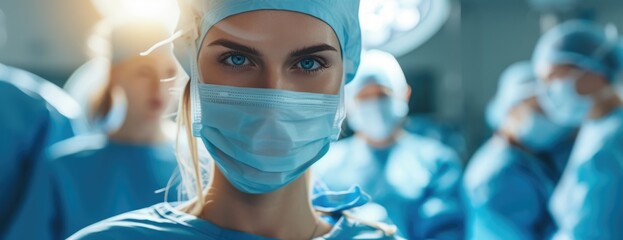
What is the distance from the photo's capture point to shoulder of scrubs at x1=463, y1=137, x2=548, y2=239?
10.7 feet

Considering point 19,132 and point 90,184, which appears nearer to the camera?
point 19,132

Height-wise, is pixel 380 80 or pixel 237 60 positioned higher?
pixel 237 60

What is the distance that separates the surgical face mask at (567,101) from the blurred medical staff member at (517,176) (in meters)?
→ 0.26

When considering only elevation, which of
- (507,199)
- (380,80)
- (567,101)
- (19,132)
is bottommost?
(507,199)

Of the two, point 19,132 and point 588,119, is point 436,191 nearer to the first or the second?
point 588,119

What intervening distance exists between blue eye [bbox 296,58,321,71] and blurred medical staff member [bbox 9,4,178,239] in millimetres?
474

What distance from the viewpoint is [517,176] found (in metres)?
3.27

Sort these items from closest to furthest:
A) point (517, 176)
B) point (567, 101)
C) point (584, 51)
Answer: point (584, 51) → point (567, 101) → point (517, 176)

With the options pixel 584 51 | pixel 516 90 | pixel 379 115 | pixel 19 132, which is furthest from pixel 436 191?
pixel 19 132

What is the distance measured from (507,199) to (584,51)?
2.25 feet

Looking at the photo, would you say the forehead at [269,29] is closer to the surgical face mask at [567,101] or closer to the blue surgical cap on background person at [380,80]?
the blue surgical cap on background person at [380,80]

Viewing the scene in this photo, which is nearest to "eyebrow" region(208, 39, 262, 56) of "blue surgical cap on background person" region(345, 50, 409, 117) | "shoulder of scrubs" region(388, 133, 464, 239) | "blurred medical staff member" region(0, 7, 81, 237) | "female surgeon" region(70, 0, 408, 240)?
"female surgeon" region(70, 0, 408, 240)

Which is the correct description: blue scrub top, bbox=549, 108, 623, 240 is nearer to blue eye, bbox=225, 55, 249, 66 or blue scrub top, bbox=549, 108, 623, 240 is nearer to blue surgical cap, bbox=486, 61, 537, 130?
blue surgical cap, bbox=486, 61, 537, 130

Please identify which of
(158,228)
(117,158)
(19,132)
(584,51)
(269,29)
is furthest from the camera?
(584,51)
